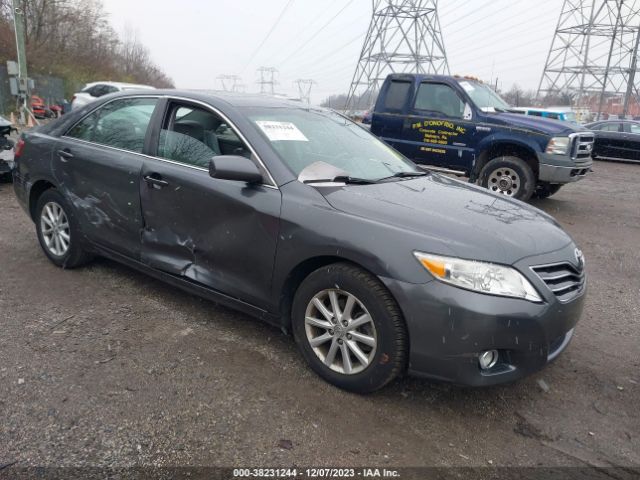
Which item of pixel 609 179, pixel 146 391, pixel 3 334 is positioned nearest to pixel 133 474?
pixel 146 391

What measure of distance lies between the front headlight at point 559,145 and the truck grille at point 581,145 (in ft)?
0.37

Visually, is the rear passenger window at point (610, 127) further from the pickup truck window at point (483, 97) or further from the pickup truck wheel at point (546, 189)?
the pickup truck window at point (483, 97)

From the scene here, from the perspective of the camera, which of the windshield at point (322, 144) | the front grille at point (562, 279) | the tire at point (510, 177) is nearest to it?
the front grille at point (562, 279)

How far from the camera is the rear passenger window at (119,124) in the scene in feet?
12.5

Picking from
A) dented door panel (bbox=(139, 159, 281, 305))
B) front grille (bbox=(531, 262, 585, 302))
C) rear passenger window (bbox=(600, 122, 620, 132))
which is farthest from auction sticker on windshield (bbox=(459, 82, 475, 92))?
rear passenger window (bbox=(600, 122, 620, 132))

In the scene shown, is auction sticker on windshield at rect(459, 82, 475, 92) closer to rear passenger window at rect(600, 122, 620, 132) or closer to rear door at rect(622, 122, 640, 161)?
rear door at rect(622, 122, 640, 161)

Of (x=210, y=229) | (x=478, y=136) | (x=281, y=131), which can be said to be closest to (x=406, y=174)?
(x=281, y=131)

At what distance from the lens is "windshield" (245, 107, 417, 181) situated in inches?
130

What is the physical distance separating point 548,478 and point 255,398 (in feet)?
4.81

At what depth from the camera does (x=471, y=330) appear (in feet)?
7.97

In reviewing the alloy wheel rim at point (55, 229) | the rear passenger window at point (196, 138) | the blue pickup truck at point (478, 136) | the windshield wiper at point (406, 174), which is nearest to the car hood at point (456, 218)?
the windshield wiper at point (406, 174)

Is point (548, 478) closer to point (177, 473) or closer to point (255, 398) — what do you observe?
point (255, 398)

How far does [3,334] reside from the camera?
10.9 feet

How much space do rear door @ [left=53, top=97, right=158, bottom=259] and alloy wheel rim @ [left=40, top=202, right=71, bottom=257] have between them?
0.90 ft
